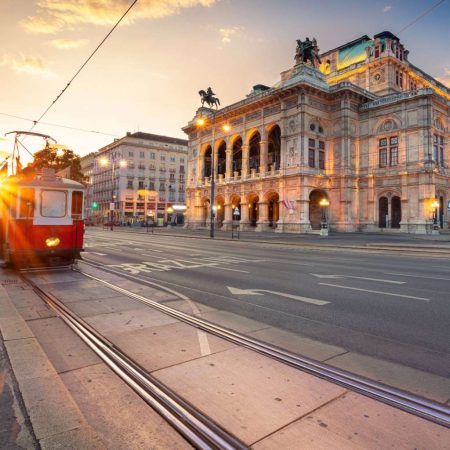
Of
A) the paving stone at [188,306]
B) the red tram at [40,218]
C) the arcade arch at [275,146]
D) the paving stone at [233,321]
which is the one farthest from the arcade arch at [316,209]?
the paving stone at [233,321]

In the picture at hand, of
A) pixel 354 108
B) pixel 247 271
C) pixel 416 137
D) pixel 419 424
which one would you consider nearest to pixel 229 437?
pixel 419 424

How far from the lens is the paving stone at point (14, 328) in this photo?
459 cm

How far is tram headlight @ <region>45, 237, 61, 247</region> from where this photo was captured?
9994 mm

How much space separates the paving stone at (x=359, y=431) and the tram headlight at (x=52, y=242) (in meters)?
9.48

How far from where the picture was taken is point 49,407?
115 inches

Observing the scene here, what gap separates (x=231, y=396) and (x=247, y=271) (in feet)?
25.4

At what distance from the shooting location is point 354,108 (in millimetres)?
44969

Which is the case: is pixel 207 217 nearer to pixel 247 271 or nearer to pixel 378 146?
pixel 378 146

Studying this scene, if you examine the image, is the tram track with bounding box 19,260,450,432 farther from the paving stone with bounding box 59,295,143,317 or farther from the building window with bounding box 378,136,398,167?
the building window with bounding box 378,136,398,167

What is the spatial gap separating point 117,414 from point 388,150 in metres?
47.1

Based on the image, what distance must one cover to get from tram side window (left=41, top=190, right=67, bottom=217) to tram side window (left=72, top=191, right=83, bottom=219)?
0.88 feet

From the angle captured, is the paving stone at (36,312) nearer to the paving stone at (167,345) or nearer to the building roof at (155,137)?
the paving stone at (167,345)

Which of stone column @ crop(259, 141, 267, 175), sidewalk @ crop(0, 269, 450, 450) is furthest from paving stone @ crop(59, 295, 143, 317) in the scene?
stone column @ crop(259, 141, 267, 175)

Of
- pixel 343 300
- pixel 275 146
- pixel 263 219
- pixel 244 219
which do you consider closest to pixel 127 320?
pixel 343 300
